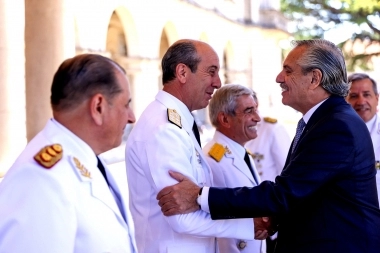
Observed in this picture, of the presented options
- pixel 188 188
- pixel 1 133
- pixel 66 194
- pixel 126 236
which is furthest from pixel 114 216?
pixel 1 133

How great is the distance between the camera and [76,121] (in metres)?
2.08

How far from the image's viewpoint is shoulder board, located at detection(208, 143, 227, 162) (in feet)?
12.5

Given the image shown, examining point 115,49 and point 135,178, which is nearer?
point 135,178

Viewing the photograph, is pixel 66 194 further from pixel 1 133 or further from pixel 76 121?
pixel 1 133

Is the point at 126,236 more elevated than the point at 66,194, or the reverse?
the point at 66,194

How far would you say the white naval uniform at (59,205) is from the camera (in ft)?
6.12

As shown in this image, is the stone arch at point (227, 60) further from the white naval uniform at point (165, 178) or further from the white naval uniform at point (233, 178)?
the white naval uniform at point (165, 178)

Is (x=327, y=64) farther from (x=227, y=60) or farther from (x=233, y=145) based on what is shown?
(x=227, y=60)

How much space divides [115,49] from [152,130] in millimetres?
17737

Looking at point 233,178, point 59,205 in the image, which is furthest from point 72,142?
point 233,178

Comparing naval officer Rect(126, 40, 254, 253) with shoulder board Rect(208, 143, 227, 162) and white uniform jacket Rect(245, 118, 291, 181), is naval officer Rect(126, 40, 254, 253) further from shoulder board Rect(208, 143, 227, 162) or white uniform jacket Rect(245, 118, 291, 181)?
white uniform jacket Rect(245, 118, 291, 181)

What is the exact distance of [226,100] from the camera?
405 centimetres

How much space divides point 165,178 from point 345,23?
53.4 ft

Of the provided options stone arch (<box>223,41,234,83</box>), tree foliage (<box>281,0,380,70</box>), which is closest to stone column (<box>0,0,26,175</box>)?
tree foliage (<box>281,0,380,70</box>)
